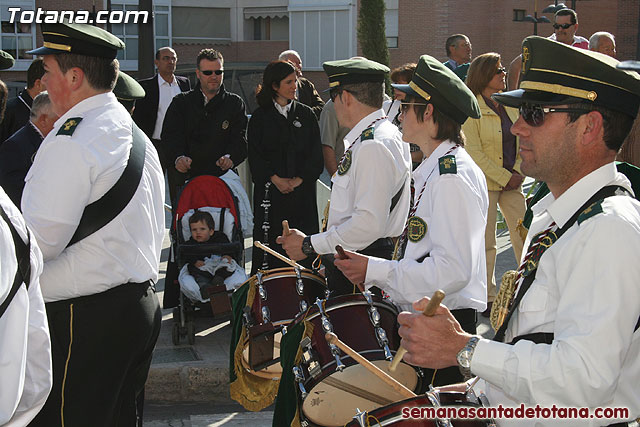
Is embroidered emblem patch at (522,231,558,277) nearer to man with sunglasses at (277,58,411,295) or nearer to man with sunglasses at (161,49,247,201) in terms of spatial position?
man with sunglasses at (277,58,411,295)

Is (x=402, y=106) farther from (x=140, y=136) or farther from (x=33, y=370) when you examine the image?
(x=33, y=370)

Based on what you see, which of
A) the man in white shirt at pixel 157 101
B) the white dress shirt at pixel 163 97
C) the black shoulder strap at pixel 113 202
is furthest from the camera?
the white dress shirt at pixel 163 97

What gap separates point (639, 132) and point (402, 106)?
4.35ft

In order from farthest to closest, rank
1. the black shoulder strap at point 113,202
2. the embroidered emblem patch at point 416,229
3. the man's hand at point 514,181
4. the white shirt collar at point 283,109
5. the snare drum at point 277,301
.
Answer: the white shirt collar at point 283,109, the man's hand at point 514,181, the snare drum at point 277,301, the embroidered emblem patch at point 416,229, the black shoulder strap at point 113,202

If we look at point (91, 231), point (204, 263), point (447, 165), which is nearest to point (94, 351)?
point (91, 231)

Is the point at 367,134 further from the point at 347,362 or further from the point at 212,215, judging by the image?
the point at 212,215

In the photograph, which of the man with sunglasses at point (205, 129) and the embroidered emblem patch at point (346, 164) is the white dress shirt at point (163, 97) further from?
the embroidered emblem patch at point (346, 164)

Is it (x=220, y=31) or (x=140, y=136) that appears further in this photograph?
(x=220, y=31)

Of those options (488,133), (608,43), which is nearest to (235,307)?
(488,133)

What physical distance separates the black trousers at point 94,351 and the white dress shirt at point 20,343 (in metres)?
0.95

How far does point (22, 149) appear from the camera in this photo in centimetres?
469

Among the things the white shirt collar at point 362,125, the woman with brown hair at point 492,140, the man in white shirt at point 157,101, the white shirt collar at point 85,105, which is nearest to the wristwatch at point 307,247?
the white shirt collar at point 362,125

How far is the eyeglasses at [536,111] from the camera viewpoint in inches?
95.4

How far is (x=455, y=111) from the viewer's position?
12.8 feet
